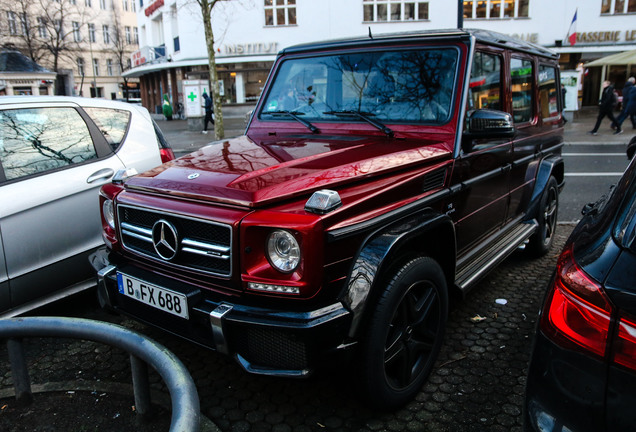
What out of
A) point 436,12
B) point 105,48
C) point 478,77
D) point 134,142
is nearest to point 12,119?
point 134,142

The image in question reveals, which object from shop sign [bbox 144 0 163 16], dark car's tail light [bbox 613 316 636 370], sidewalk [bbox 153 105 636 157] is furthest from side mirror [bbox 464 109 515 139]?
shop sign [bbox 144 0 163 16]

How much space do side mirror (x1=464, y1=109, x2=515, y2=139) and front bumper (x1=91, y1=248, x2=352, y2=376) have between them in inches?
66.1

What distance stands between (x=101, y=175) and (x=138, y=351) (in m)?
2.61

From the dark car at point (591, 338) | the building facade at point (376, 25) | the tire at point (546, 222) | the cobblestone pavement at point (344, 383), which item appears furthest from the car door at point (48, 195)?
the building facade at point (376, 25)

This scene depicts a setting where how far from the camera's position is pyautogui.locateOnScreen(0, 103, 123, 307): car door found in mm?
3566

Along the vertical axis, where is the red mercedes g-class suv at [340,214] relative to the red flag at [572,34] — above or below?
Answer: below

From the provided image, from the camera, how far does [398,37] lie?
11.7ft

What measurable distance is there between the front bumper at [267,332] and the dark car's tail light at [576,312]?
2.84 feet

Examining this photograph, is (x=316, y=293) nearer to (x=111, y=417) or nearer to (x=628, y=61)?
(x=111, y=417)

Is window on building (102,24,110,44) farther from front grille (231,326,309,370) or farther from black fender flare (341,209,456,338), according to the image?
front grille (231,326,309,370)

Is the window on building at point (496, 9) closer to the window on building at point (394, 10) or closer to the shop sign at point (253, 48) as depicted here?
the window on building at point (394, 10)

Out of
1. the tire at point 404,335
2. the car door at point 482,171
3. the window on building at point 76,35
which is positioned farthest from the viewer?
the window on building at point 76,35

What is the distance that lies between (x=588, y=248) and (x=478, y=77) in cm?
214

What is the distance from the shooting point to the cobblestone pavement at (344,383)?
105 inches
